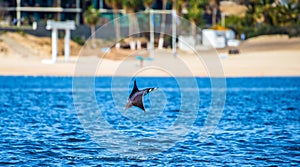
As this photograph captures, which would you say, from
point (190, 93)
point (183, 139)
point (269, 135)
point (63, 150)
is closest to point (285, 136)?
point (269, 135)

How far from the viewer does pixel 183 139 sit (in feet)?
113

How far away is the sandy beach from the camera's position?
89.2 m

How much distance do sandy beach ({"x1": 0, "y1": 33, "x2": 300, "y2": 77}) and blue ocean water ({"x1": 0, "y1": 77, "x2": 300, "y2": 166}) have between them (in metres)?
23.0

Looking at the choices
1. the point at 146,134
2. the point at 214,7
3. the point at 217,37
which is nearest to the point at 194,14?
the point at 217,37

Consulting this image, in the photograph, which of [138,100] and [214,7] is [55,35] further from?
[138,100]

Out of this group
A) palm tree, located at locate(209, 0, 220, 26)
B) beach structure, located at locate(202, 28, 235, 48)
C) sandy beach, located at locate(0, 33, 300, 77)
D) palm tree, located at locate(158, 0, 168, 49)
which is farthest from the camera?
palm tree, located at locate(209, 0, 220, 26)

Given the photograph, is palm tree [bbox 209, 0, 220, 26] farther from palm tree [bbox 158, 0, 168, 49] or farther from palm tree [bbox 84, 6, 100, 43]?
palm tree [bbox 84, 6, 100, 43]

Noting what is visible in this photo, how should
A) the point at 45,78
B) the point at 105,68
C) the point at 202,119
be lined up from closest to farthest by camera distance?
the point at 202,119 < the point at 45,78 < the point at 105,68

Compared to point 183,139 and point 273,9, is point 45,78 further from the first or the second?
point 183,139

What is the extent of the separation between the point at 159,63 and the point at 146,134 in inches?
2171

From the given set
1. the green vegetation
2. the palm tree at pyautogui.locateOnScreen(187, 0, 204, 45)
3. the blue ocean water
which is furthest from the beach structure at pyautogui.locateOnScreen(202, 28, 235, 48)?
the blue ocean water

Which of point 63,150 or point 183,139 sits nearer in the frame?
point 63,150

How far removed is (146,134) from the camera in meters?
36.2

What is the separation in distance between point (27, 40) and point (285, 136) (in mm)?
68986
